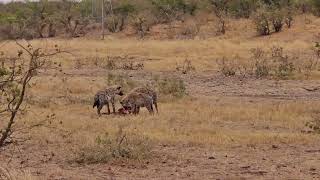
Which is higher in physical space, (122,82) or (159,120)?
(122,82)

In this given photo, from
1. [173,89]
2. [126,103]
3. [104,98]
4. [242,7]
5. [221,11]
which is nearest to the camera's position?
[126,103]

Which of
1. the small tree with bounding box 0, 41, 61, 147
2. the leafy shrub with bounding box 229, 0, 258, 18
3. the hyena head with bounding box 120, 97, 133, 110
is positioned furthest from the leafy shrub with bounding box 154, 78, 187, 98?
the leafy shrub with bounding box 229, 0, 258, 18

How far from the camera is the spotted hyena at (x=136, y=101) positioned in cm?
1762

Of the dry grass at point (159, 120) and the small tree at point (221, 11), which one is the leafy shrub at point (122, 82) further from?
the small tree at point (221, 11)

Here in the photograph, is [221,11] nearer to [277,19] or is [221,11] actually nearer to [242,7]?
[242,7]

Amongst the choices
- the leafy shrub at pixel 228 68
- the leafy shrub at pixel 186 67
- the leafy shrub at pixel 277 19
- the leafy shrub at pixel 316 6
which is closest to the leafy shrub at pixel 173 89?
the leafy shrub at pixel 228 68

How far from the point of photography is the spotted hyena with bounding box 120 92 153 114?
1762cm

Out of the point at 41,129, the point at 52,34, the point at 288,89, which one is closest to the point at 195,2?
the point at 52,34

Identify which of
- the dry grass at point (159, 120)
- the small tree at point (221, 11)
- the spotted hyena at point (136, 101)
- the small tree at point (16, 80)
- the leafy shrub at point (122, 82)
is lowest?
the dry grass at point (159, 120)

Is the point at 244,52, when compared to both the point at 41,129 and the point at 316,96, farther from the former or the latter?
the point at 41,129

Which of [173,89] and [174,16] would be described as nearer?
[173,89]

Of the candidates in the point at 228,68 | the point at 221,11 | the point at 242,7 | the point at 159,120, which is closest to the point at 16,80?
the point at 159,120

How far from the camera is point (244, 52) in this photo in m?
36.5

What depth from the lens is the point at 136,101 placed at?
1766 cm
